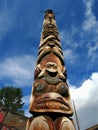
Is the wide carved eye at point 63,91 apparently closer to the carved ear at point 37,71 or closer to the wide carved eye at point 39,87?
the wide carved eye at point 39,87

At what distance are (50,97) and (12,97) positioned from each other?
62.1ft

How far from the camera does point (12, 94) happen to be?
23.1 m

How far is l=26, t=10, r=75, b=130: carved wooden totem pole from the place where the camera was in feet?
14.8

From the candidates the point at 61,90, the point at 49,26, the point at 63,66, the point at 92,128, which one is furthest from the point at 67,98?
the point at 92,128

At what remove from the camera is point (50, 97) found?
493cm

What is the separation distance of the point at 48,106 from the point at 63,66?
94.7 inches

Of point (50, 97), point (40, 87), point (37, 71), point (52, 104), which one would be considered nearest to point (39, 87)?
point (40, 87)

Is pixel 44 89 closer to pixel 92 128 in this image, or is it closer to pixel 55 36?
pixel 55 36

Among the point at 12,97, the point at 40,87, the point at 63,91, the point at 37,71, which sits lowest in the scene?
the point at 63,91

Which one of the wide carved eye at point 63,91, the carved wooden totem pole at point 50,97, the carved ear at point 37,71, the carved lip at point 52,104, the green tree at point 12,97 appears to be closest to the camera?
the carved wooden totem pole at point 50,97

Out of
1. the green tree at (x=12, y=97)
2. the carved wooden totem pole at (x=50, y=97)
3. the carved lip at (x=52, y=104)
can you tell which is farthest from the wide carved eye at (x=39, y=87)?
the green tree at (x=12, y=97)

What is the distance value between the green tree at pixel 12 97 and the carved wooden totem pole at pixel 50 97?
16563mm

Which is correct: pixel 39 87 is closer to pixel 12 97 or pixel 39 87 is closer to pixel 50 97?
pixel 50 97

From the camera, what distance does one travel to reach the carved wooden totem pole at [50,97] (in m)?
4.52
